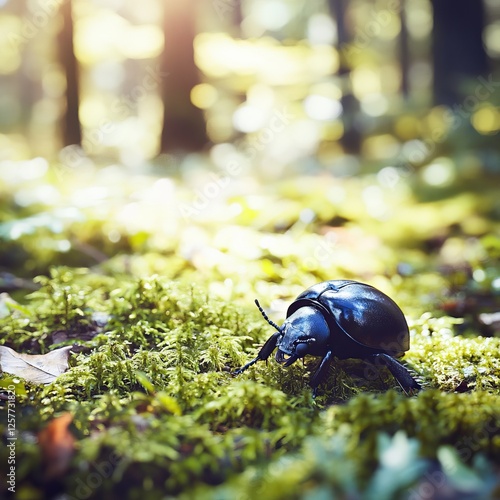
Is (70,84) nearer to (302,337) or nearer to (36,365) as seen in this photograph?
(36,365)

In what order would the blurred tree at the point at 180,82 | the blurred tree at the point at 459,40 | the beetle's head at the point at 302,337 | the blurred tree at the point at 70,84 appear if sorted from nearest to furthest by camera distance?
the beetle's head at the point at 302,337 < the blurred tree at the point at 180,82 < the blurred tree at the point at 459,40 < the blurred tree at the point at 70,84

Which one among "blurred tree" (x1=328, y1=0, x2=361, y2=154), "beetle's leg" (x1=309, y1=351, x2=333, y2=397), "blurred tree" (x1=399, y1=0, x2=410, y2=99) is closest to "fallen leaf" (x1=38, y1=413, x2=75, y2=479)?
"beetle's leg" (x1=309, y1=351, x2=333, y2=397)

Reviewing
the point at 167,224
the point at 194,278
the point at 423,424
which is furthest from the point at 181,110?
the point at 423,424

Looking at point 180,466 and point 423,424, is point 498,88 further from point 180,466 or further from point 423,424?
point 180,466

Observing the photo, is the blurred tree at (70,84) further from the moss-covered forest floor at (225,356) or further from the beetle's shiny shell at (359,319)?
the beetle's shiny shell at (359,319)

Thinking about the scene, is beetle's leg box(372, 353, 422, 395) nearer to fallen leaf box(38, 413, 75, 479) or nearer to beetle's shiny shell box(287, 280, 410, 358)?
beetle's shiny shell box(287, 280, 410, 358)

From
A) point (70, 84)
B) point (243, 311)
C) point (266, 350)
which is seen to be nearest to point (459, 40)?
point (70, 84)

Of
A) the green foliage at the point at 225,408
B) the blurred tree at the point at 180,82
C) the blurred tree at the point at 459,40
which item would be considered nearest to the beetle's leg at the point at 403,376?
the green foliage at the point at 225,408
